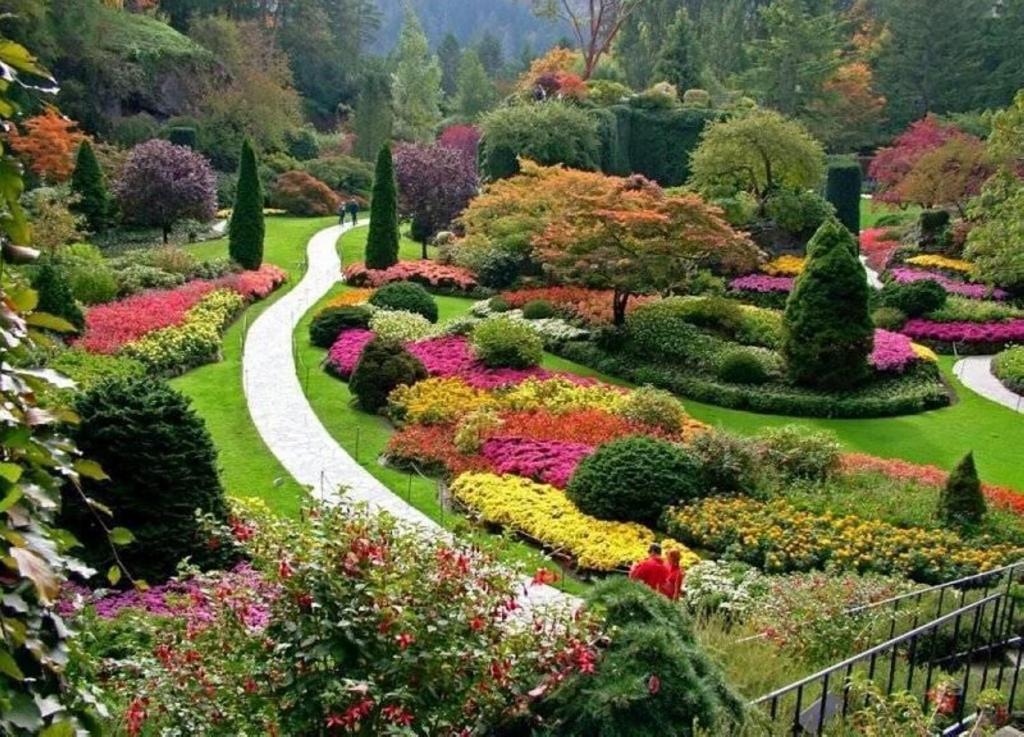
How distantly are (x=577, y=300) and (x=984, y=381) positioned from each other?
1002 centimetres

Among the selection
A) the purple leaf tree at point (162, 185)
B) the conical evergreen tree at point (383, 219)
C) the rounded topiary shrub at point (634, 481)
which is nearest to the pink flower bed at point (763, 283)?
the conical evergreen tree at point (383, 219)

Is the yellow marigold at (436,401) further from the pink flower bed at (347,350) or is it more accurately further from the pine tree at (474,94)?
the pine tree at (474,94)

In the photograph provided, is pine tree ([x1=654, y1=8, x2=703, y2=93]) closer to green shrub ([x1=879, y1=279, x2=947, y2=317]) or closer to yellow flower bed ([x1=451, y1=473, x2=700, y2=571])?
green shrub ([x1=879, y1=279, x2=947, y2=317])

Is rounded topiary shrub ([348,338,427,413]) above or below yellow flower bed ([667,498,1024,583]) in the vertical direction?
above

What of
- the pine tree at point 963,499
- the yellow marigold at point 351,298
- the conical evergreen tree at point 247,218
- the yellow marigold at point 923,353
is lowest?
the pine tree at point 963,499

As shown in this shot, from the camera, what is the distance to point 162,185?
107ft

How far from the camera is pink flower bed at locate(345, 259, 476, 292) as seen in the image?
99.5ft

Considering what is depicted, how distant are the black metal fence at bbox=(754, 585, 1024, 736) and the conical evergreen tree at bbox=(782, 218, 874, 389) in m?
9.10

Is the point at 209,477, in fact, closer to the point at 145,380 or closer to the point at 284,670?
the point at 145,380

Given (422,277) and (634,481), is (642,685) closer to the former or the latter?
(634,481)

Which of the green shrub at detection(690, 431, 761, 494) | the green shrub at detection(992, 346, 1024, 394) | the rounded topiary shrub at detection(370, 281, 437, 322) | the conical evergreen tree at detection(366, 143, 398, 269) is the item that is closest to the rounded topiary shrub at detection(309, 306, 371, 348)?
the rounded topiary shrub at detection(370, 281, 437, 322)

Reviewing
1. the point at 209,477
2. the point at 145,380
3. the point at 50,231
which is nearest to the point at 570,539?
the point at 209,477

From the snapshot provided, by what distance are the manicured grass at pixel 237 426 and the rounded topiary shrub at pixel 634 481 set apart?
157 inches

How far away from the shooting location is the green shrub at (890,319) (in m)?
26.5
